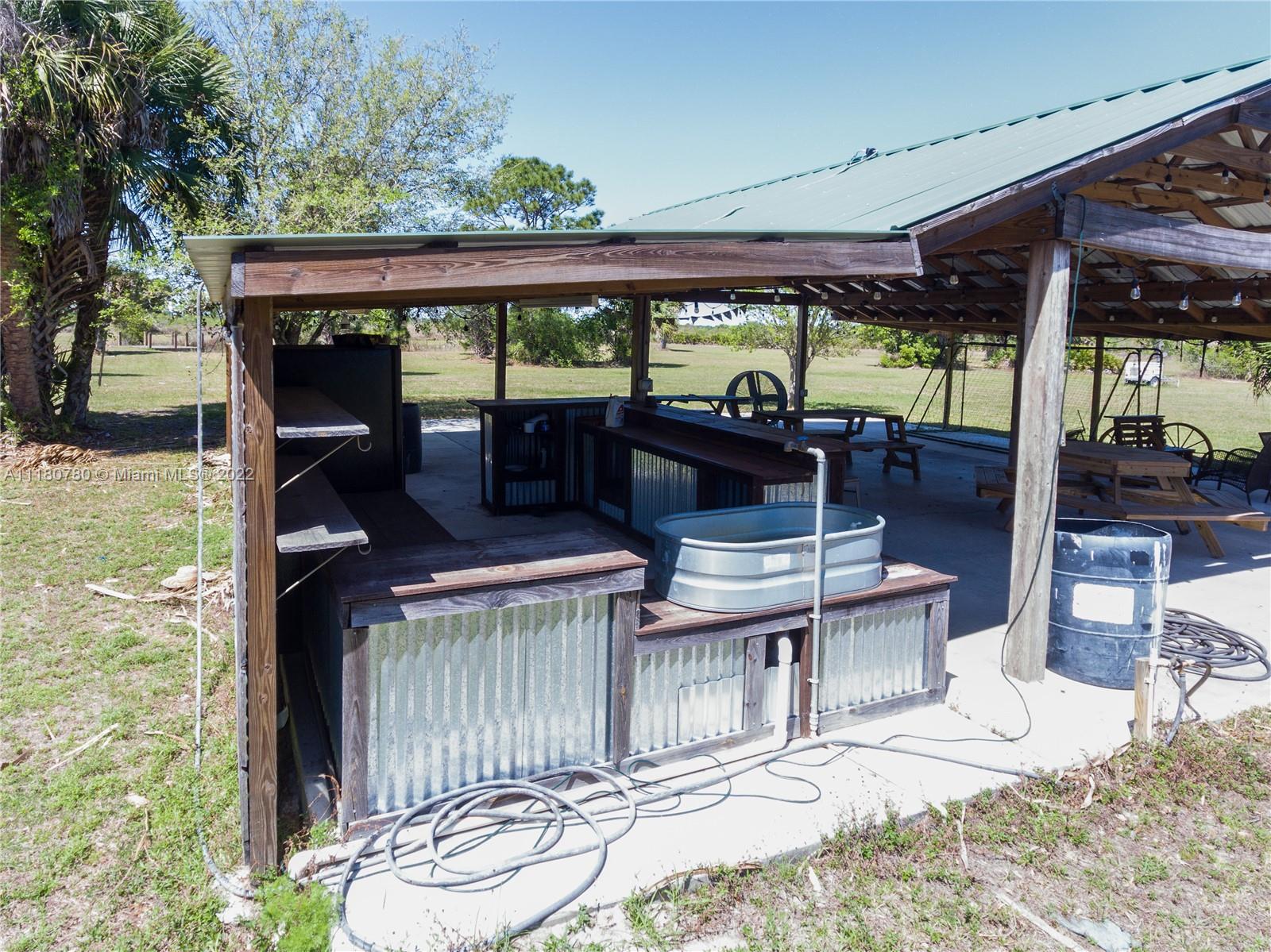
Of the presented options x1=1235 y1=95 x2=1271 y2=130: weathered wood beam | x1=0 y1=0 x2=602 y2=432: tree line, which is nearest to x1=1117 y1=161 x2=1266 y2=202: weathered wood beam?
x1=1235 y1=95 x2=1271 y2=130: weathered wood beam

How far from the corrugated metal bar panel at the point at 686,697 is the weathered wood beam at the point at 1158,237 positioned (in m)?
2.72

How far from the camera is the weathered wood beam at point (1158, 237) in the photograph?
452cm

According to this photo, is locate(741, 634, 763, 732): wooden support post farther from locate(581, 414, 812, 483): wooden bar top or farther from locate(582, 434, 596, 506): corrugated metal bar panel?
locate(582, 434, 596, 506): corrugated metal bar panel

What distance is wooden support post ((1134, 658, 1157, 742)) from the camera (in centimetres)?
401

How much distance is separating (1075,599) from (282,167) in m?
12.7

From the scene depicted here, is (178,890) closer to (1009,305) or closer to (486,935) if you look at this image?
(486,935)

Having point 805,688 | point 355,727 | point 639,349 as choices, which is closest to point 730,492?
point 805,688

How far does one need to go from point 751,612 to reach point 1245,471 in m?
10.9

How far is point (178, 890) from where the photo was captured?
2930mm

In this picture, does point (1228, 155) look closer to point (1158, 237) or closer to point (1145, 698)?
point (1158, 237)

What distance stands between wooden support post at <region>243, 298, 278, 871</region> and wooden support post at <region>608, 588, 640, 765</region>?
126 centimetres

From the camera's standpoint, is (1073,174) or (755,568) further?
(1073,174)

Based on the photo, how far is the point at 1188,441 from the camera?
14.0 meters

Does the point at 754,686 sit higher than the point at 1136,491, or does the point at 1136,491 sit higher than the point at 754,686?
the point at 1136,491
